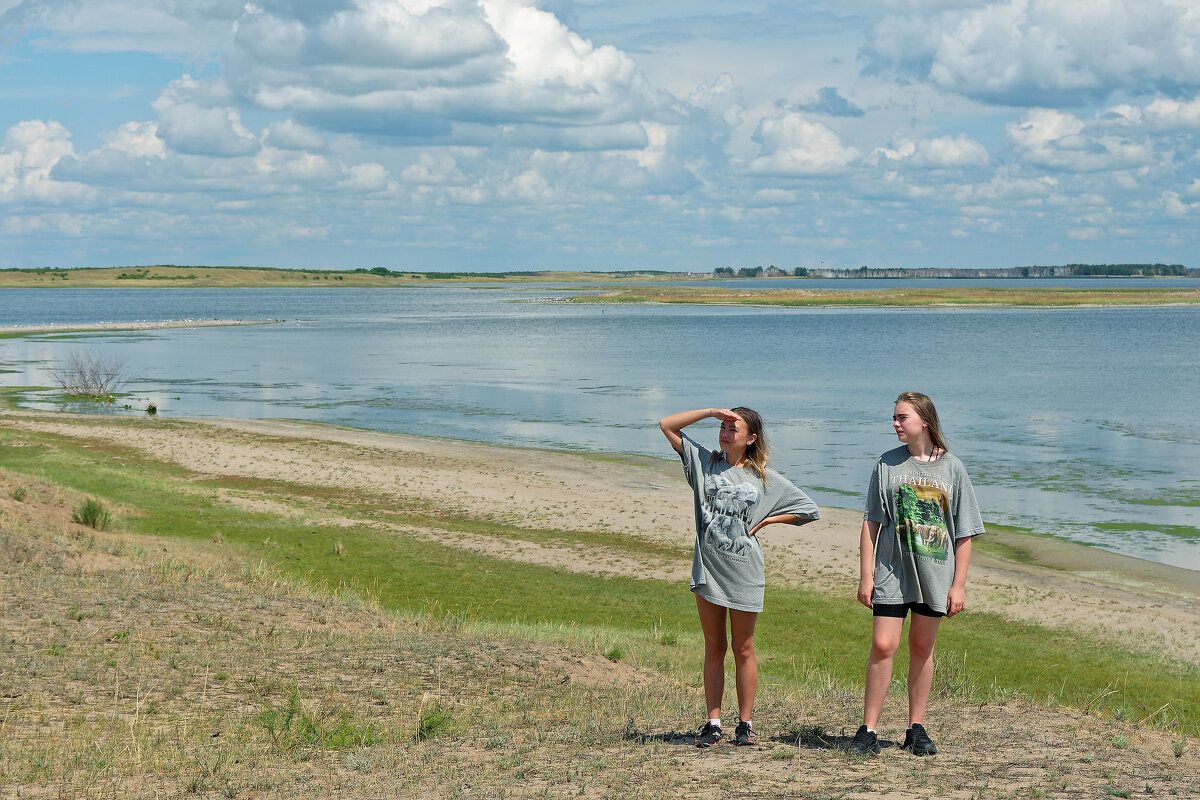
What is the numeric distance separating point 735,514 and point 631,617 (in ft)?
30.2

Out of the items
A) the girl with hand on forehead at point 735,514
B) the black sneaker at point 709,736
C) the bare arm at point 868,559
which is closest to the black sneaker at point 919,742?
the bare arm at point 868,559

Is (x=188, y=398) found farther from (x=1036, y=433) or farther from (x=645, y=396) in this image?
(x=1036, y=433)

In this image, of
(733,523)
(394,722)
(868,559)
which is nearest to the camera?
(868,559)

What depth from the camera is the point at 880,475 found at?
6.68m

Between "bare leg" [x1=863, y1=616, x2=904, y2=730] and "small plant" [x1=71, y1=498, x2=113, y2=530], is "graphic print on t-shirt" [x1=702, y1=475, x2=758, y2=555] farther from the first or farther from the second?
"small plant" [x1=71, y1=498, x2=113, y2=530]

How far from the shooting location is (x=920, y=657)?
22.7ft

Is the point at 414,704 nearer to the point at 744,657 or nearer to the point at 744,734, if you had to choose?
the point at 744,734

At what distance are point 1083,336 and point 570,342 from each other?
152 feet

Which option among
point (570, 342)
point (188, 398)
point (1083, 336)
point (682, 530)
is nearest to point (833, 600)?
point (682, 530)

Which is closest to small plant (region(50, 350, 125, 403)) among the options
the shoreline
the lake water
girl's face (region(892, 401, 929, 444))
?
the lake water

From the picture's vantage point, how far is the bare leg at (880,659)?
6668 millimetres

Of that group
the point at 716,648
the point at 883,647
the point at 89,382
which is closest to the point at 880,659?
the point at 883,647

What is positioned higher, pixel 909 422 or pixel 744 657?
pixel 909 422

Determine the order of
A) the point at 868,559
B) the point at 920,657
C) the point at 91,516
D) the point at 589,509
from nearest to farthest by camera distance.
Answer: the point at 868,559 → the point at 920,657 → the point at 91,516 → the point at 589,509
